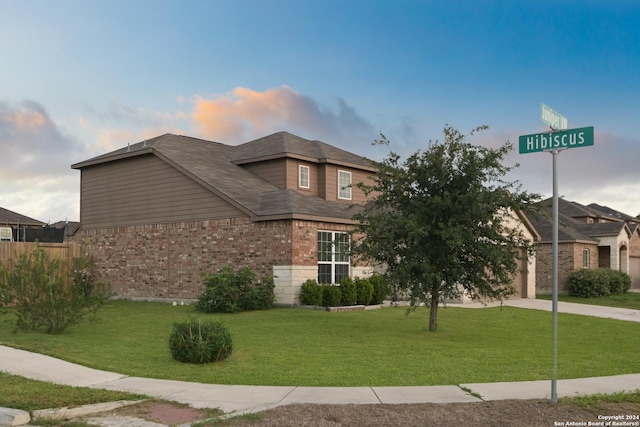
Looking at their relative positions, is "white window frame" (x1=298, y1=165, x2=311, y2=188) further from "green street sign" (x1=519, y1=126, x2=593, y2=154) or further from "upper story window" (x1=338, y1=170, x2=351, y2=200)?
"green street sign" (x1=519, y1=126, x2=593, y2=154)

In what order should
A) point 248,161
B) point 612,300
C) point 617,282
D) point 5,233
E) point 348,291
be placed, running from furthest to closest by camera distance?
point 5,233 < point 617,282 < point 612,300 < point 248,161 < point 348,291

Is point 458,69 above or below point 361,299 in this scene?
above

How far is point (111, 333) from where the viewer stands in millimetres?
15016

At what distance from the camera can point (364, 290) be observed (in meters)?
22.3

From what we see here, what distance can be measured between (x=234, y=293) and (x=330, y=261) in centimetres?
423

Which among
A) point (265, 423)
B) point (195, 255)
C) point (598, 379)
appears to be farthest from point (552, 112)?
point (195, 255)

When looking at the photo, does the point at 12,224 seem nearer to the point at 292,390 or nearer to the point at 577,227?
the point at 577,227

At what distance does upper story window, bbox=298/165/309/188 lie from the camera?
2641 cm

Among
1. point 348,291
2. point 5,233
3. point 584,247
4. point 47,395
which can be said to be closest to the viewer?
point 47,395

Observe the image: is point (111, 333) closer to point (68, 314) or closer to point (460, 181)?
point (68, 314)

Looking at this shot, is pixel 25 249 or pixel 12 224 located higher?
pixel 12 224

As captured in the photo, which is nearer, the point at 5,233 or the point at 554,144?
the point at 554,144

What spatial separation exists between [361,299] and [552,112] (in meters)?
14.9

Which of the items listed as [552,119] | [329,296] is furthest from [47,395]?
[329,296]
